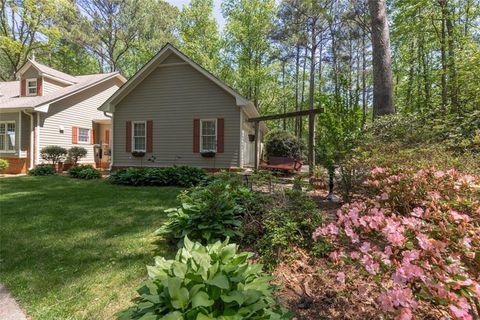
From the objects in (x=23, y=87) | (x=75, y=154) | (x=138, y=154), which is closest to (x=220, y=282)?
(x=138, y=154)

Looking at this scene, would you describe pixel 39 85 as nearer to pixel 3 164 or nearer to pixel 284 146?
pixel 3 164

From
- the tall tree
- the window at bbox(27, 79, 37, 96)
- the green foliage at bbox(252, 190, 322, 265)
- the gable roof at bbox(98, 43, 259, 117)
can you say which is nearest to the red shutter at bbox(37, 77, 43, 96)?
the window at bbox(27, 79, 37, 96)

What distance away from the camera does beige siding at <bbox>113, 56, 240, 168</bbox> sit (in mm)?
11328

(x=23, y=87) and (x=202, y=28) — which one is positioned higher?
(x=202, y=28)

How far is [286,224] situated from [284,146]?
1112 centimetres

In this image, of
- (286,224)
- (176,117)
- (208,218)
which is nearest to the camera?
(286,224)

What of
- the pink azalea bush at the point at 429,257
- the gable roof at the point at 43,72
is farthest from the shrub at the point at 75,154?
the pink azalea bush at the point at 429,257

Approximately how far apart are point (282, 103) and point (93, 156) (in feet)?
59.6

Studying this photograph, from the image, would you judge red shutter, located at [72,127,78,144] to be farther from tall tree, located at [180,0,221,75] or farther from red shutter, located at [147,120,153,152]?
tall tree, located at [180,0,221,75]

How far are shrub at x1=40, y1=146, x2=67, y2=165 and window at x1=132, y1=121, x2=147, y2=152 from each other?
3.89 m

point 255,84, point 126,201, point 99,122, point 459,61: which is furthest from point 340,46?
point 126,201

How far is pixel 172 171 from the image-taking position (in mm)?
9336

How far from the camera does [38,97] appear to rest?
14.6 meters

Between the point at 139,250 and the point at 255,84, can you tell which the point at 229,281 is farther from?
the point at 255,84
